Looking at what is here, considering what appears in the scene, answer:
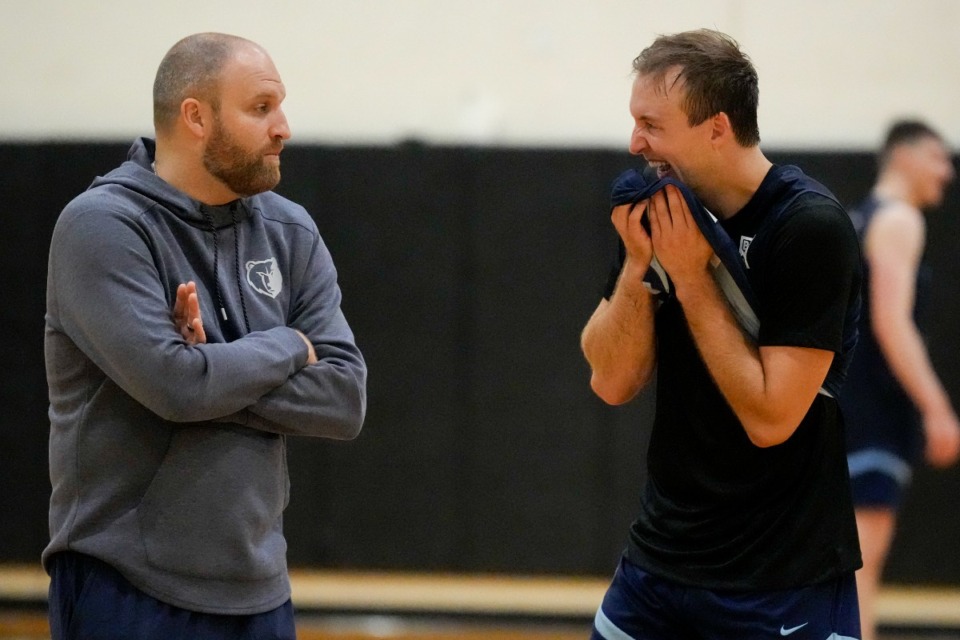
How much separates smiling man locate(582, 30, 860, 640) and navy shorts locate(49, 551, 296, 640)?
0.87 meters

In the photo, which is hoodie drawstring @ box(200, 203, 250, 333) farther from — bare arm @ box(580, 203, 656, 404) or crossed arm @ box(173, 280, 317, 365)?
bare arm @ box(580, 203, 656, 404)

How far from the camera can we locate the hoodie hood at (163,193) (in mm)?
2336

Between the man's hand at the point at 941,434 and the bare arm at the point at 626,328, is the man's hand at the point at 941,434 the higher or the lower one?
the lower one

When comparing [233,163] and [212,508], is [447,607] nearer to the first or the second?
[212,508]

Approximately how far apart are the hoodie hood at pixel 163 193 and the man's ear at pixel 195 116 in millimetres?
125

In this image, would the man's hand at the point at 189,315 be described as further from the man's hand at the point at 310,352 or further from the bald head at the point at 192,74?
the bald head at the point at 192,74

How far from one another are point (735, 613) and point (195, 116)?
1.49 m

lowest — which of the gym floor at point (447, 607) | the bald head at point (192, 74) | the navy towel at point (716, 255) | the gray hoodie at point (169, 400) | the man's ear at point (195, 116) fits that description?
the gym floor at point (447, 607)

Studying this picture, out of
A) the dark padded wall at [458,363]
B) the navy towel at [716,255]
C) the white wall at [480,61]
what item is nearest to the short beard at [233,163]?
the navy towel at [716,255]

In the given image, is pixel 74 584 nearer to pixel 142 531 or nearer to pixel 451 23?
pixel 142 531

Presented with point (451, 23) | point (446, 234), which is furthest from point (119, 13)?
point (446, 234)

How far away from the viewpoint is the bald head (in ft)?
7.84

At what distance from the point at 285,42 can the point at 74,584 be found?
4.60m

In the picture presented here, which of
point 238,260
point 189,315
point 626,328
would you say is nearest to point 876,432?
point 626,328
